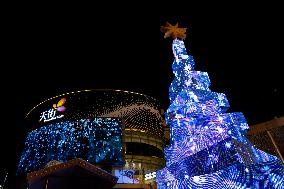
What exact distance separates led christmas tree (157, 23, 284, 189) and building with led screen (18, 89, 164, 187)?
16.0 m

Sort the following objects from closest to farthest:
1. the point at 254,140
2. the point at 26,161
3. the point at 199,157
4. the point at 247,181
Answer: the point at 247,181, the point at 199,157, the point at 254,140, the point at 26,161

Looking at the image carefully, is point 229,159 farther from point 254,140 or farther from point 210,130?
point 254,140

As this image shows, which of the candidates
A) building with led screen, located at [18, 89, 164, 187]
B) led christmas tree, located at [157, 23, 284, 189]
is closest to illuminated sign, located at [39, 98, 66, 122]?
building with led screen, located at [18, 89, 164, 187]

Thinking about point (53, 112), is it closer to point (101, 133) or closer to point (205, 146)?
point (101, 133)

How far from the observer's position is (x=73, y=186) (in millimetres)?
5629

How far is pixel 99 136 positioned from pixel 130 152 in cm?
408

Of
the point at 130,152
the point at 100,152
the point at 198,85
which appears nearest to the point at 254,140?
the point at 198,85

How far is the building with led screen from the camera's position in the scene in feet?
75.3

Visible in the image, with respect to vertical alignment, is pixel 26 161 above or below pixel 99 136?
below

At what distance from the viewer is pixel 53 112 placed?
27297mm

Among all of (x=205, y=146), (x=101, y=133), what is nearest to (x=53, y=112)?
(x=101, y=133)

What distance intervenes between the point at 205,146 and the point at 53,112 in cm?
2438

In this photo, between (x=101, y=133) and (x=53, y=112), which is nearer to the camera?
(x=101, y=133)

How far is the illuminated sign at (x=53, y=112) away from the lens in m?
26.9
